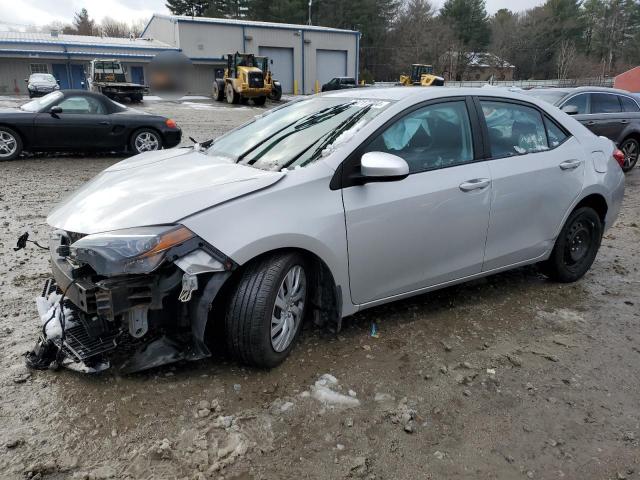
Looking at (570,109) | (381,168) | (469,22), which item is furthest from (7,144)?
(469,22)

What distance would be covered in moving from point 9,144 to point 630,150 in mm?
12235

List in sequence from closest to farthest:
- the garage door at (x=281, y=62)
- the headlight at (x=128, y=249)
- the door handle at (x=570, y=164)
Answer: the headlight at (x=128, y=249), the door handle at (x=570, y=164), the garage door at (x=281, y=62)

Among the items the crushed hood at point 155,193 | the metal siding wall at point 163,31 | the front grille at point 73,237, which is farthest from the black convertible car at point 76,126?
the metal siding wall at point 163,31

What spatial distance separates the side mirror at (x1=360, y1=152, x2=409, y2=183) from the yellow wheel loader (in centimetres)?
2740

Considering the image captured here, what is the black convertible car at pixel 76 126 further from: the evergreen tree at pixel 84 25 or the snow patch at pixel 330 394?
the evergreen tree at pixel 84 25

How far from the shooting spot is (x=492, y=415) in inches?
108

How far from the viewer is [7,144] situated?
31.1ft

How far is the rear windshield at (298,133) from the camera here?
320 cm

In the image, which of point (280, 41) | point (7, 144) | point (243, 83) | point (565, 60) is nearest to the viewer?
→ point (7, 144)

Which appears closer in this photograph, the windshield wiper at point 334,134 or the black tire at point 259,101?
the windshield wiper at point 334,134

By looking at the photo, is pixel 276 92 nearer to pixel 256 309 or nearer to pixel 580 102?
pixel 580 102

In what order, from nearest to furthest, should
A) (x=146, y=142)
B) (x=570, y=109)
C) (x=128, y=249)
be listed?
1. (x=128, y=249)
2. (x=570, y=109)
3. (x=146, y=142)

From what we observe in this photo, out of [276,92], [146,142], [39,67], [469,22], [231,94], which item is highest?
[469,22]

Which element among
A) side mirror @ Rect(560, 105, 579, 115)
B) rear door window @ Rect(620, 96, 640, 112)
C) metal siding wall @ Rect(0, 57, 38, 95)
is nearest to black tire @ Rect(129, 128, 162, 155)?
side mirror @ Rect(560, 105, 579, 115)
